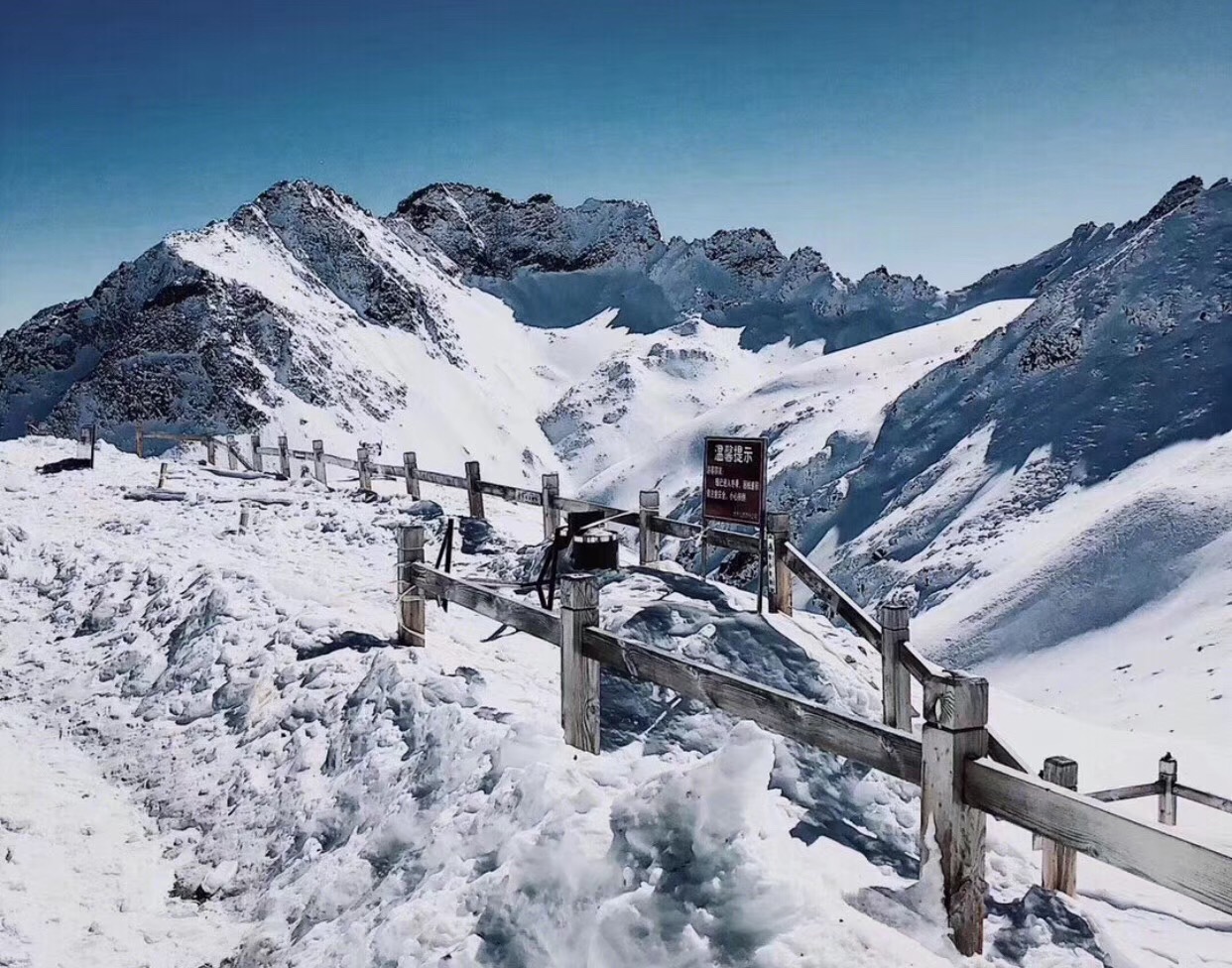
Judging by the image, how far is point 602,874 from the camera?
3365mm

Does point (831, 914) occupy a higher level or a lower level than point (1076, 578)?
higher

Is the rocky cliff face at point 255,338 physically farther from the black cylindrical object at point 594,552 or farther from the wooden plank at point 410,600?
the wooden plank at point 410,600

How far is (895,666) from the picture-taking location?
6699 millimetres

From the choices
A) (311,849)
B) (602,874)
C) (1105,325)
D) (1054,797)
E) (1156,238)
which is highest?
(1156,238)

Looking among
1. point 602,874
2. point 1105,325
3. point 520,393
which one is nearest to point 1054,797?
point 602,874

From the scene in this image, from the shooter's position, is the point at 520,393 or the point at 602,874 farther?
the point at 520,393

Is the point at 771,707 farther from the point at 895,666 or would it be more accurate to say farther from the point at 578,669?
the point at 895,666

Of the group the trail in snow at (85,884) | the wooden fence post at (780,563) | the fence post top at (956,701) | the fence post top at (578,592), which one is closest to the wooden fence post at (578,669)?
the fence post top at (578,592)

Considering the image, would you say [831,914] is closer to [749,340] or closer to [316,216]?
[316,216]

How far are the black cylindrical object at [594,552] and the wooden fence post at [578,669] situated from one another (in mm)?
3552

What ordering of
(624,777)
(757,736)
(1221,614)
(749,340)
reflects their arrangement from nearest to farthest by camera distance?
(757,736), (624,777), (1221,614), (749,340)

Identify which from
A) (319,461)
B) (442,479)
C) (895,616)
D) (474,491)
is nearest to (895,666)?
(895,616)

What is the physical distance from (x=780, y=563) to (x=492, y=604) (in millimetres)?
3899

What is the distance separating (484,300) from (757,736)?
84324 millimetres
